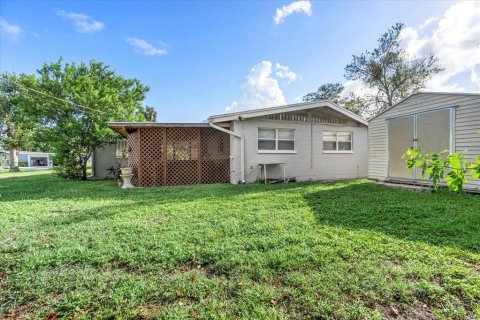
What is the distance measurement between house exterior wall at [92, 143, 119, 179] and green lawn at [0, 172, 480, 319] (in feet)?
31.4

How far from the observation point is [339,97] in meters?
23.9

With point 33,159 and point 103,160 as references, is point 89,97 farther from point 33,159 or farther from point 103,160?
point 33,159

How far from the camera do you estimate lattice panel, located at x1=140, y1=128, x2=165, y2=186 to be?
935 centimetres

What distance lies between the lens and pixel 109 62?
1789cm

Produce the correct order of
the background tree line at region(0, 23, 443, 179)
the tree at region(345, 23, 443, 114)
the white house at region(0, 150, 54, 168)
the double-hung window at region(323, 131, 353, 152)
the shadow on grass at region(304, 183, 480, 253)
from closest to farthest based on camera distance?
the shadow on grass at region(304, 183, 480, 253), the double-hung window at region(323, 131, 353, 152), the background tree line at region(0, 23, 443, 179), the tree at region(345, 23, 443, 114), the white house at region(0, 150, 54, 168)

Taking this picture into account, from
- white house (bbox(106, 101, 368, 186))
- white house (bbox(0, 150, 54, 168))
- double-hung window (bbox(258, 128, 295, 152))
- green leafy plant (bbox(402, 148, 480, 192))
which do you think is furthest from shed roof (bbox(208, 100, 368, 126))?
white house (bbox(0, 150, 54, 168))

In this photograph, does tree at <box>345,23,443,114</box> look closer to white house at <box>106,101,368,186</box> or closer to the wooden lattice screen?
white house at <box>106,101,368,186</box>

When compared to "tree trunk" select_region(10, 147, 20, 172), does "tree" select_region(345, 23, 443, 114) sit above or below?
above

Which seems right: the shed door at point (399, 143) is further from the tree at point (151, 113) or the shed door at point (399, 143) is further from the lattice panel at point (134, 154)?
the tree at point (151, 113)

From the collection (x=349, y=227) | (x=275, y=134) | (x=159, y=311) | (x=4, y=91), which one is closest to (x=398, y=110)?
(x=275, y=134)

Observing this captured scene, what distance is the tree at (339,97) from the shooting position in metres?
21.6

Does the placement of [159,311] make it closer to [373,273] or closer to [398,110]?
[373,273]

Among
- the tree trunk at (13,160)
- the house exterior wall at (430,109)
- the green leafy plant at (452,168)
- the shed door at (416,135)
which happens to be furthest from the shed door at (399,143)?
the tree trunk at (13,160)

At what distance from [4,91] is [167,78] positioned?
1498 cm
